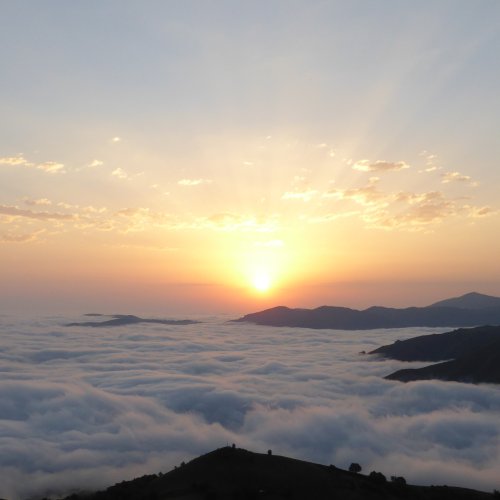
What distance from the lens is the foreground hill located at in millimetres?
78688

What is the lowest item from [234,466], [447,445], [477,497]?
[447,445]

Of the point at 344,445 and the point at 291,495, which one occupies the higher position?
the point at 291,495

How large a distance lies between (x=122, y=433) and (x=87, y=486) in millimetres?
49359


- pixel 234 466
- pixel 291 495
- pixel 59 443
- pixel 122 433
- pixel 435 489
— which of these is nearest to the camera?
pixel 291 495

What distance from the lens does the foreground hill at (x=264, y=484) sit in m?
78.7

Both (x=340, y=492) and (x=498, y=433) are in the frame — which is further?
(x=498, y=433)

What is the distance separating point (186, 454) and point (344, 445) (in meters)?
58.9

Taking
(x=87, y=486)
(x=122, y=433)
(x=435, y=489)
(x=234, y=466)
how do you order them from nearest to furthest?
(x=234, y=466) < (x=435, y=489) < (x=87, y=486) < (x=122, y=433)

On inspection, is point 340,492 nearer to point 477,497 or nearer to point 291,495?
point 291,495

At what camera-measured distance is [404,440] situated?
192625 mm

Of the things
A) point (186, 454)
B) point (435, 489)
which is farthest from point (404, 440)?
point (435, 489)

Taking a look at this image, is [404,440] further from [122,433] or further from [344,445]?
[122,433]

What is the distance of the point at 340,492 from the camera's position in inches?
3194

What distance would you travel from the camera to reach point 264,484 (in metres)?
80.6
